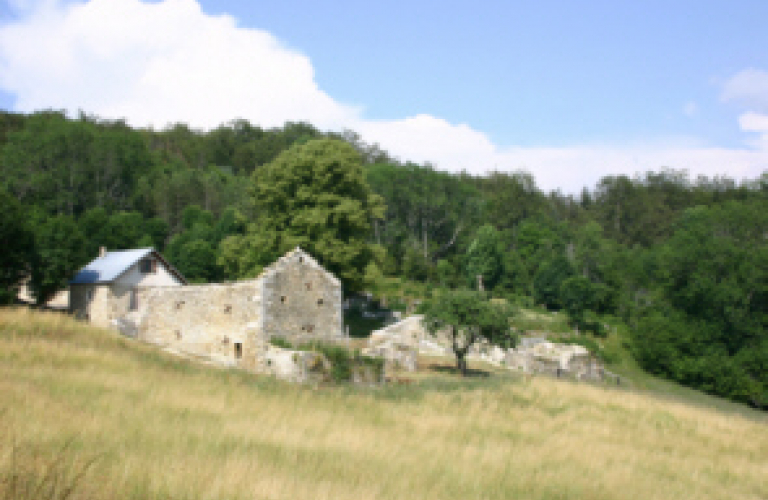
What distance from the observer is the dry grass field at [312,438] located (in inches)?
248

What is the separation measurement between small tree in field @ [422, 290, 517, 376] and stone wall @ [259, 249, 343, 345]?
412 cm

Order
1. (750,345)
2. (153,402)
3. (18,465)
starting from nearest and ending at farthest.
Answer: (18,465) < (153,402) < (750,345)

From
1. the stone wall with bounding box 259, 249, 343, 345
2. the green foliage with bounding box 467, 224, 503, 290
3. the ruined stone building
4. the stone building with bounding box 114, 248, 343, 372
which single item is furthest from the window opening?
the green foliage with bounding box 467, 224, 503, 290

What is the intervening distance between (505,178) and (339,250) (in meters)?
64.8

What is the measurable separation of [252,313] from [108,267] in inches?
645

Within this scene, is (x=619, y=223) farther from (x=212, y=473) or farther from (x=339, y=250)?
(x=212, y=473)

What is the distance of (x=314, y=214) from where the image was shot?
32.8 metres

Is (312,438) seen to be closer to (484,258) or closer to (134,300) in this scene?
(134,300)

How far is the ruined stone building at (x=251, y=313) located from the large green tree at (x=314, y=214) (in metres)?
7.98

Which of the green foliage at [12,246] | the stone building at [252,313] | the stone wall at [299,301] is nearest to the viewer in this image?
the stone building at [252,313]

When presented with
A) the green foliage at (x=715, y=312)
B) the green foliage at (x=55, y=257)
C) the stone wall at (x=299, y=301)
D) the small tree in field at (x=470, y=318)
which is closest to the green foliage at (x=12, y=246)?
the green foliage at (x=55, y=257)

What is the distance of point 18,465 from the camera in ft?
17.8

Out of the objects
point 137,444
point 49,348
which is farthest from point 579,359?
point 137,444

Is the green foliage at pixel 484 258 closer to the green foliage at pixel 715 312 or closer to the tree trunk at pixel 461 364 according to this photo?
the green foliage at pixel 715 312
